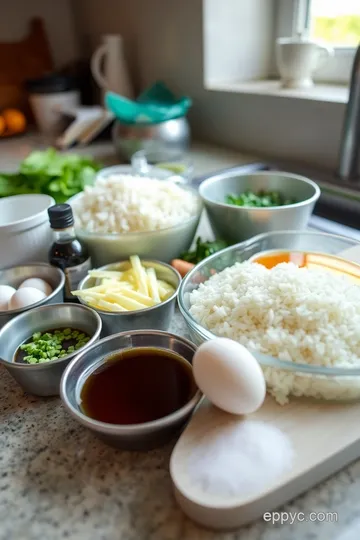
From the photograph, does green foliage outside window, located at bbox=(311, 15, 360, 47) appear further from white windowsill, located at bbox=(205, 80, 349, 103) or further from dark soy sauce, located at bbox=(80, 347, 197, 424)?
dark soy sauce, located at bbox=(80, 347, 197, 424)

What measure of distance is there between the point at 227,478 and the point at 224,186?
66cm

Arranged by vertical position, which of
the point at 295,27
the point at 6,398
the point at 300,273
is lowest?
the point at 6,398

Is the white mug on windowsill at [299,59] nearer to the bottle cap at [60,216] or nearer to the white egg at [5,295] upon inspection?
the bottle cap at [60,216]

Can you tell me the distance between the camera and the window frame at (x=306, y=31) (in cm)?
140

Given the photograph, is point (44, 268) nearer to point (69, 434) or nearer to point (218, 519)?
point (69, 434)

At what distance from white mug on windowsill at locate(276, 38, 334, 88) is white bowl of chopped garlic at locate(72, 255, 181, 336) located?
0.92m

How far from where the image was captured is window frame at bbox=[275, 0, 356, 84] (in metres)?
1.40

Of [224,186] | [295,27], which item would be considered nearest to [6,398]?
[224,186]

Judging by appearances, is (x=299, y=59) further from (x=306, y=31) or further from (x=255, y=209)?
(x=255, y=209)

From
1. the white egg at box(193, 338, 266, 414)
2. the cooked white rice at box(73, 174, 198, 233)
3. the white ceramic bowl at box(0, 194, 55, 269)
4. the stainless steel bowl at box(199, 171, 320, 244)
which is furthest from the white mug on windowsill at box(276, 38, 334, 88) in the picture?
the white egg at box(193, 338, 266, 414)

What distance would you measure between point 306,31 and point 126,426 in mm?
1479

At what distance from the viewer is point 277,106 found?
1.38 metres

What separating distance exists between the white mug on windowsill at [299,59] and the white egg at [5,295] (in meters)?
1.08

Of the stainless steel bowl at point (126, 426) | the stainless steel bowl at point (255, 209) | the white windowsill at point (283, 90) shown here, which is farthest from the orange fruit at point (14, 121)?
the stainless steel bowl at point (126, 426)
